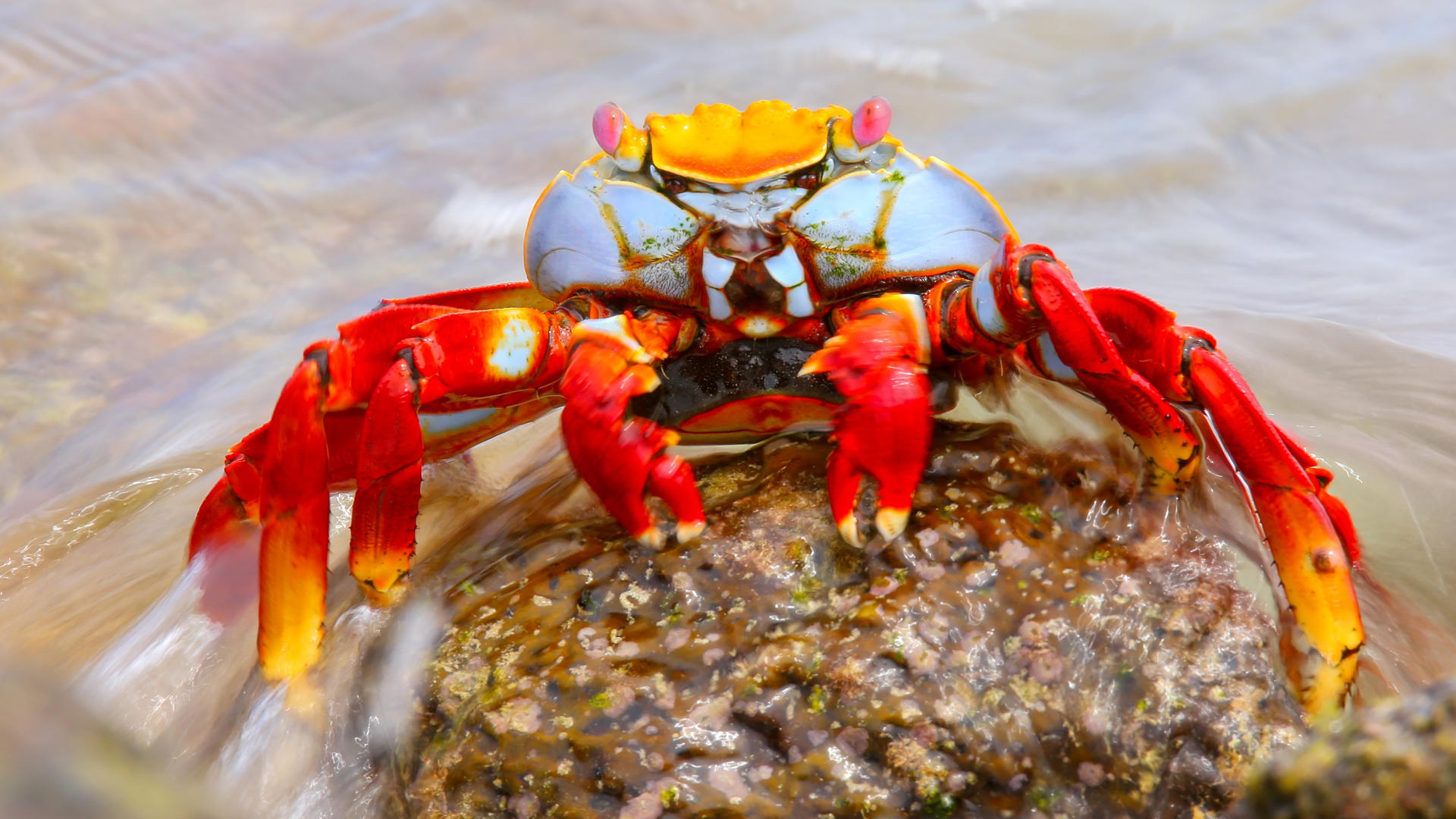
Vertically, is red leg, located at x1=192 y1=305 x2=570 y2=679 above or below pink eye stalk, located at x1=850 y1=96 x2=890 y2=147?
below

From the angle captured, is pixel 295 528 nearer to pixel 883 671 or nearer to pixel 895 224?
pixel 883 671

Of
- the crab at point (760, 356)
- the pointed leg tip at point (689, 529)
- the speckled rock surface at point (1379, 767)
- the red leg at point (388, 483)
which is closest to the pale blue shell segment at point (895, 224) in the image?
the crab at point (760, 356)

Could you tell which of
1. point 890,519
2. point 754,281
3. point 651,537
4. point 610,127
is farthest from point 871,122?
point 651,537

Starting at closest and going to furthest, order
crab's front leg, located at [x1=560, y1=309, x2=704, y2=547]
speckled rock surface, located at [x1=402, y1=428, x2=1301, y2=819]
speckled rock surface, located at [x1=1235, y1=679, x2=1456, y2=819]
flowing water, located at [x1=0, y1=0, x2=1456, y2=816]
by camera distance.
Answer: speckled rock surface, located at [x1=1235, y1=679, x2=1456, y2=819], speckled rock surface, located at [x1=402, y1=428, x2=1301, y2=819], crab's front leg, located at [x1=560, y1=309, x2=704, y2=547], flowing water, located at [x1=0, y1=0, x2=1456, y2=816]

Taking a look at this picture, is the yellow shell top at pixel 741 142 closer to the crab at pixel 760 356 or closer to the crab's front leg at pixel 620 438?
the crab at pixel 760 356

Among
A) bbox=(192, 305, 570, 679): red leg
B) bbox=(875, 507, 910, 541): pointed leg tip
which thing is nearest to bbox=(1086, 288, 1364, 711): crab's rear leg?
bbox=(875, 507, 910, 541): pointed leg tip

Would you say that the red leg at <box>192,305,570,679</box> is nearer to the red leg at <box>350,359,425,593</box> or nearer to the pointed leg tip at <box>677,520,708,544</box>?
the red leg at <box>350,359,425,593</box>
